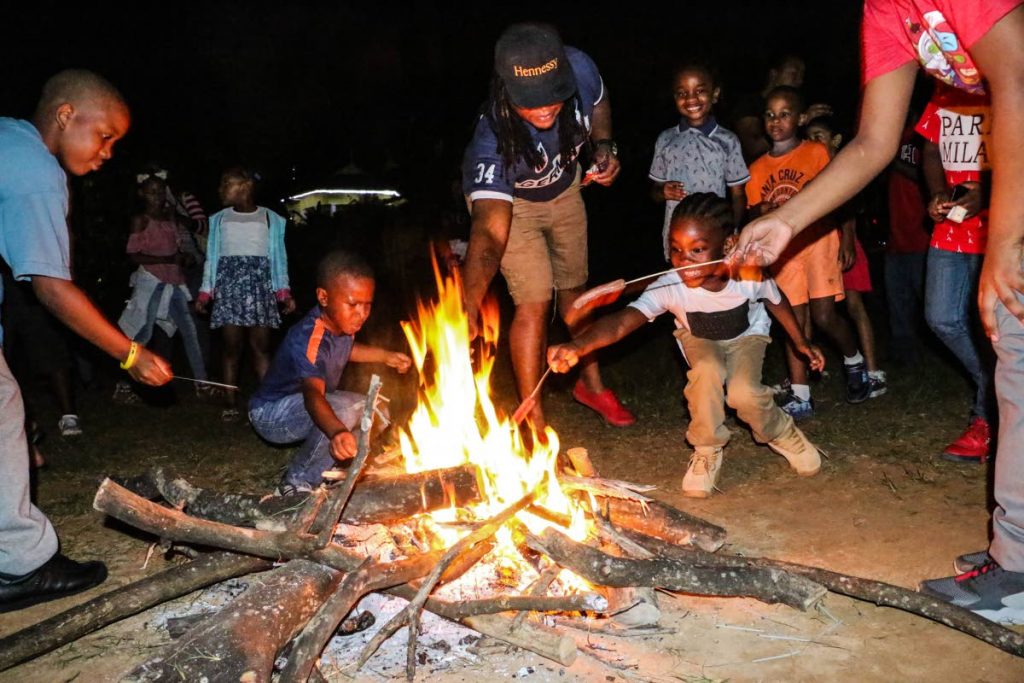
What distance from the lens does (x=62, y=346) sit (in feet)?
22.4

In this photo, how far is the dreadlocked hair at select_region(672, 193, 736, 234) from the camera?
4.66m

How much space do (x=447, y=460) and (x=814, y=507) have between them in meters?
1.99

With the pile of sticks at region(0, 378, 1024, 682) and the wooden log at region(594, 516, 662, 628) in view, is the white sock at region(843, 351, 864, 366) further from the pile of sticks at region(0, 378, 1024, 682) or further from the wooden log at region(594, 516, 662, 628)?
the wooden log at region(594, 516, 662, 628)

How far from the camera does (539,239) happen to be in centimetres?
534

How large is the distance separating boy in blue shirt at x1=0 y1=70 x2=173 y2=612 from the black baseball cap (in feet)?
6.11

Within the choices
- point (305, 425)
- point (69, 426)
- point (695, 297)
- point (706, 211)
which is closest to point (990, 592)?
point (695, 297)

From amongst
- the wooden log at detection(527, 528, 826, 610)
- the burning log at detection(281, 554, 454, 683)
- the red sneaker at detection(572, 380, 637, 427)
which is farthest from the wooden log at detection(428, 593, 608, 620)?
the red sneaker at detection(572, 380, 637, 427)

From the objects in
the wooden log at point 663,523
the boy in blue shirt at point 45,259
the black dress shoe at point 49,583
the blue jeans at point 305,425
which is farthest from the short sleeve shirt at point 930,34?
the black dress shoe at point 49,583

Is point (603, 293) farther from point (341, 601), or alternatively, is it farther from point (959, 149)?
point (959, 149)

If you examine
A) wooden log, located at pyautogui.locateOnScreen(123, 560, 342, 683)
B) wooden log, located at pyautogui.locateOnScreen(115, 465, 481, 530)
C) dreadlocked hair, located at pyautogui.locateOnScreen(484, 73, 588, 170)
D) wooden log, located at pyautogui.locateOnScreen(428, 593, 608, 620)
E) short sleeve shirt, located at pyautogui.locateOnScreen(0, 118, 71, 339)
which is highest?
dreadlocked hair, located at pyautogui.locateOnScreen(484, 73, 588, 170)

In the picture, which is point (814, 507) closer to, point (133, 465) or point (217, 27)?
point (133, 465)

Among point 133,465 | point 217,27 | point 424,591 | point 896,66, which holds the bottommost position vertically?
point 133,465

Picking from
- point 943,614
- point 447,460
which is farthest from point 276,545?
point 943,614

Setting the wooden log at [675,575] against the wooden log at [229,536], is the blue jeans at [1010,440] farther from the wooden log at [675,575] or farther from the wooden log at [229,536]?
the wooden log at [229,536]
